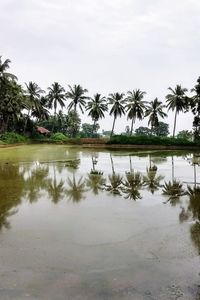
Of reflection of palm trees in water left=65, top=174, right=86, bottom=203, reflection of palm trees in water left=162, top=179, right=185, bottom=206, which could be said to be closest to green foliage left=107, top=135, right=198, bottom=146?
reflection of palm trees in water left=162, top=179, right=185, bottom=206

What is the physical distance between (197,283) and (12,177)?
12.6m

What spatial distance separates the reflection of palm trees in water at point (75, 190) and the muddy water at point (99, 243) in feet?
0.12

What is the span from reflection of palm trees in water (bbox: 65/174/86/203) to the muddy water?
37mm

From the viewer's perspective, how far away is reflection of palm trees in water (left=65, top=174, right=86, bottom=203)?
1165 centimetres

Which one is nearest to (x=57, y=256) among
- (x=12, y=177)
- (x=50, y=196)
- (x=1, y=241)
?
(x=1, y=241)

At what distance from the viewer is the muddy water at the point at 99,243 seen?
15.8ft

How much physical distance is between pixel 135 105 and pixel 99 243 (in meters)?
55.5

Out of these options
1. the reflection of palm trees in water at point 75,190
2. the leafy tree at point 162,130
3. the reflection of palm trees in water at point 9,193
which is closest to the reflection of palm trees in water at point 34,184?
the reflection of palm trees in water at point 9,193

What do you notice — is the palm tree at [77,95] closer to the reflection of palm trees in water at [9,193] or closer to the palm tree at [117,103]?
the palm tree at [117,103]

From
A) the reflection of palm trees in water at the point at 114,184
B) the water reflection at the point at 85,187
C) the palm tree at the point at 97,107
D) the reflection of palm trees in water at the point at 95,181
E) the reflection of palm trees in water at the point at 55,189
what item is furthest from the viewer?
the palm tree at the point at 97,107

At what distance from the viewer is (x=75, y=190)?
13094 mm

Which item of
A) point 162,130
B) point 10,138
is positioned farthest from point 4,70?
point 162,130

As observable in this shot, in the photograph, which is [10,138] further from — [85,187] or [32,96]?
[85,187]

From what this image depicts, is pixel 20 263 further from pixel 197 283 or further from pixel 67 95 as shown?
pixel 67 95
